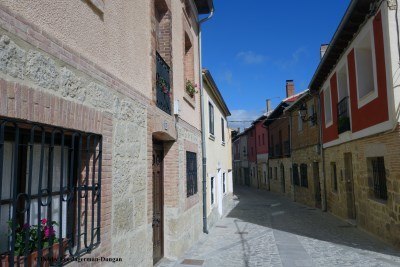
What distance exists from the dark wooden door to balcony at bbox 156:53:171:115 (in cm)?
79

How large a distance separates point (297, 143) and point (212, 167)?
850 centimetres

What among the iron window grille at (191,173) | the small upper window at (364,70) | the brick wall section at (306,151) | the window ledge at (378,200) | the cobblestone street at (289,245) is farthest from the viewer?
the brick wall section at (306,151)

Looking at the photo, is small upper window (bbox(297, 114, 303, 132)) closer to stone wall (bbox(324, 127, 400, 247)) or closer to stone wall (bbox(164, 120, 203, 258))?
stone wall (bbox(324, 127, 400, 247))

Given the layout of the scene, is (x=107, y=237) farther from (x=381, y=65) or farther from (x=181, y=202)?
(x=381, y=65)

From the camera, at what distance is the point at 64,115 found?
2887 millimetres

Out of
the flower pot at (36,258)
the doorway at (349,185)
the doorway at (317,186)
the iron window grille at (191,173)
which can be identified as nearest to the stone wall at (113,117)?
the flower pot at (36,258)

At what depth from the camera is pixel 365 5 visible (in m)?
8.55

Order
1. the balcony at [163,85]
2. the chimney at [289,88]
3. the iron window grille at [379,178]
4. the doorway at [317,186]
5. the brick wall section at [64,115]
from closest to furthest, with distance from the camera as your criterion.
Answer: the brick wall section at [64,115] < the balcony at [163,85] < the iron window grille at [379,178] < the doorway at [317,186] < the chimney at [289,88]

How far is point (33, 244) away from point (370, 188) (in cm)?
906

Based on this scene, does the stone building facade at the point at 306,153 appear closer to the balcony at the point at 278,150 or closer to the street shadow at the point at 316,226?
the street shadow at the point at 316,226

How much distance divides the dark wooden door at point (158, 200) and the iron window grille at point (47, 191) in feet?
10.1

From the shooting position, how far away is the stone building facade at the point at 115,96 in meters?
2.48

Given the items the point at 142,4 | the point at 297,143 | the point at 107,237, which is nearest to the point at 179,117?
the point at 142,4

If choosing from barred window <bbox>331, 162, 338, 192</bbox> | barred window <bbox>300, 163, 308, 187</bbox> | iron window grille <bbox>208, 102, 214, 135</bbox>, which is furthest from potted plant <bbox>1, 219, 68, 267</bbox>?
barred window <bbox>300, 163, 308, 187</bbox>
